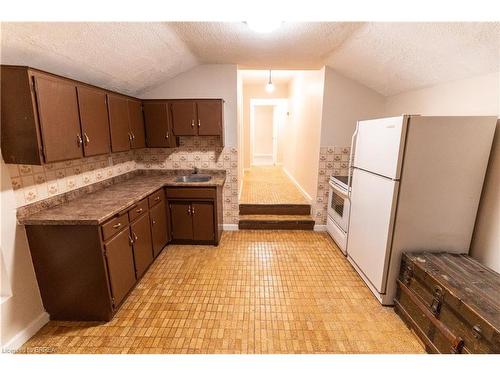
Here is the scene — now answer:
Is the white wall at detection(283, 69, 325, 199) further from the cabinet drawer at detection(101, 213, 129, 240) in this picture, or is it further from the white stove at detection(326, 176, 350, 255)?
the cabinet drawer at detection(101, 213, 129, 240)

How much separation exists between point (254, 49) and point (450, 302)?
2.96m

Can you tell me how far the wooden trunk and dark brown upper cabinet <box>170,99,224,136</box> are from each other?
8.67 ft

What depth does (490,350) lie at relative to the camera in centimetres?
123

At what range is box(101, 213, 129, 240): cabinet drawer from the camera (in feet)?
5.97

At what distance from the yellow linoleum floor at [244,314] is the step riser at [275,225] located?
80 centimetres

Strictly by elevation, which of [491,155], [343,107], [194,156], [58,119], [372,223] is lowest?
[372,223]

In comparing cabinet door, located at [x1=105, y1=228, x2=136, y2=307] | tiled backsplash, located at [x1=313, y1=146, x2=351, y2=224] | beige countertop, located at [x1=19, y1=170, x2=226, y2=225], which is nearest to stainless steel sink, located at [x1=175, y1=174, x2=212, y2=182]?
beige countertop, located at [x1=19, y1=170, x2=226, y2=225]

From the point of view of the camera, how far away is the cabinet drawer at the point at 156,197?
8.72ft

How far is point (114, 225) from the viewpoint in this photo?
194cm

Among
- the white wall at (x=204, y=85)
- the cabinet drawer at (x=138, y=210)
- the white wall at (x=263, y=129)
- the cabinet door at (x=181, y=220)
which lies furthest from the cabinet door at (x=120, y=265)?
the white wall at (x=263, y=129)

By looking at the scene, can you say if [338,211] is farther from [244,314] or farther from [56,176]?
[56,176]

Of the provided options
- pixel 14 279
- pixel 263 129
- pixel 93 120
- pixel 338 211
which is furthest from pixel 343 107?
pixel 263 129

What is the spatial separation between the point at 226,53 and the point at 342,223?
263cm

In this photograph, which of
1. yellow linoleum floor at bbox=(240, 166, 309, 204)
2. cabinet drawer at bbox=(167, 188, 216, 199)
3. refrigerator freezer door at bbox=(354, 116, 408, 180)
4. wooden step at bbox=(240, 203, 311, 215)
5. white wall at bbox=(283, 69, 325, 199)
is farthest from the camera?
yellow linoleum floor at bbox=(240, 166, 309, 204)
